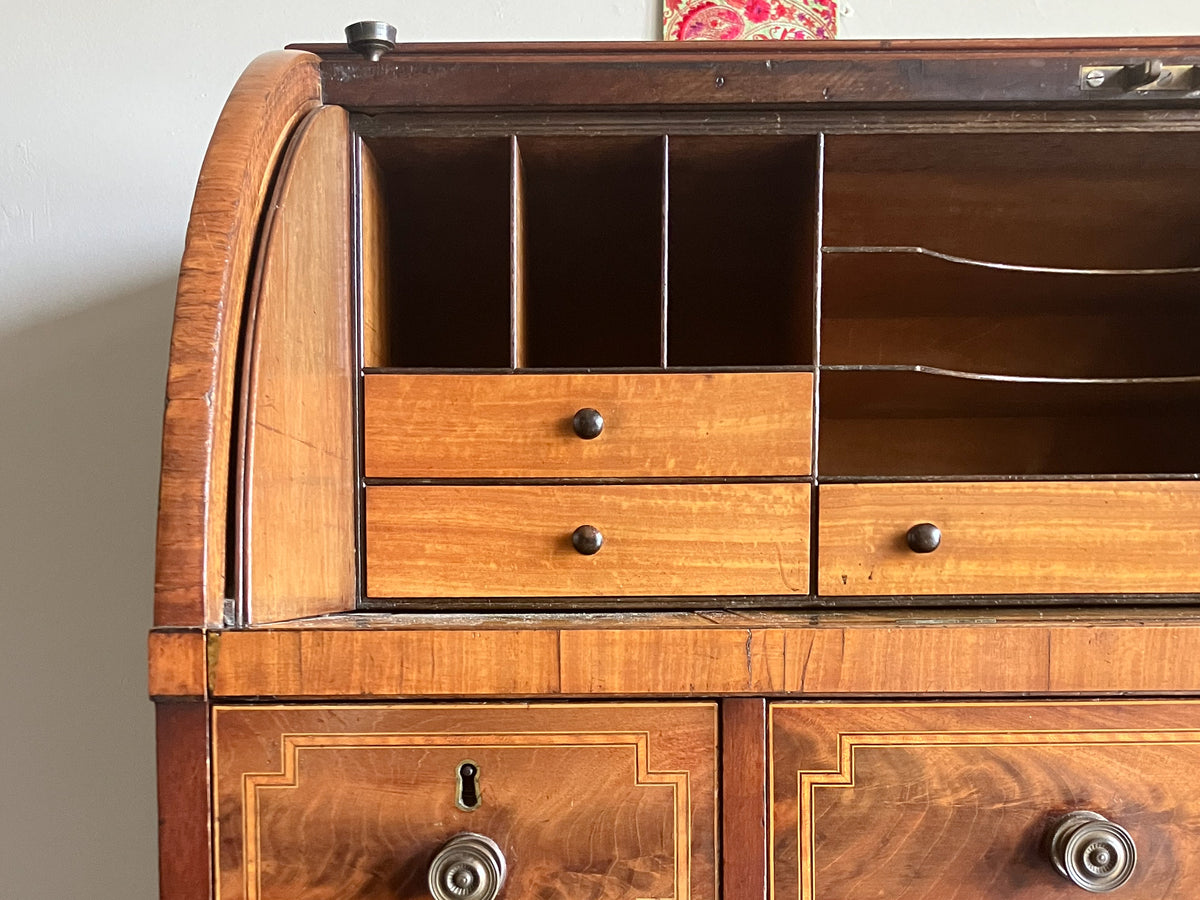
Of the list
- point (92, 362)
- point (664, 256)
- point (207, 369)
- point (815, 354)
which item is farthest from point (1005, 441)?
point (92, 362)

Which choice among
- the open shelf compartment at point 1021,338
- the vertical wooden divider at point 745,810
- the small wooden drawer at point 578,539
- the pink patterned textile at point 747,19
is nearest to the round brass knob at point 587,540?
the small wooden drawer at point 578,539

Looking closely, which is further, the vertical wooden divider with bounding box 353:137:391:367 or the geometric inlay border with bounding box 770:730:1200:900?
the vertical wooden divider with bounding box 353:137:391:367

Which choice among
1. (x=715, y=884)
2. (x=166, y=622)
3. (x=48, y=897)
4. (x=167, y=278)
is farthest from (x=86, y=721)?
(x=715, y=884)

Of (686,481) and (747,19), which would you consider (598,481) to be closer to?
(686,481)

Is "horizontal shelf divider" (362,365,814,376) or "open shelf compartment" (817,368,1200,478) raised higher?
"horizontal shelf divider" (362,365,814,376)

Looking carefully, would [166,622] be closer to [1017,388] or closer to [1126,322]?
[1017,388]

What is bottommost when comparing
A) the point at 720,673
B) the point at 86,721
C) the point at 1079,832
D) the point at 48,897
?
the point at 48,897

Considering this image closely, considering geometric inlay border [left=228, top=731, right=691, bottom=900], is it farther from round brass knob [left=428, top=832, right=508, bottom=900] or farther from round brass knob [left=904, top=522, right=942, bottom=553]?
round brass knob [left=904, top=522, right=942, bottom=553]

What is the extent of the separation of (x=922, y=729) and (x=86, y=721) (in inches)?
46.2

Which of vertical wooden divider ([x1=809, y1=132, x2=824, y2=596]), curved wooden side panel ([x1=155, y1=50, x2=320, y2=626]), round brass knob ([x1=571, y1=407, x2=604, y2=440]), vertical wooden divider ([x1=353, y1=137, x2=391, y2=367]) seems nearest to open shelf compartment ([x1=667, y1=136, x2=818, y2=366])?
vertical wooden divider ([x1=809, y1=132, x2=824, y2=596])

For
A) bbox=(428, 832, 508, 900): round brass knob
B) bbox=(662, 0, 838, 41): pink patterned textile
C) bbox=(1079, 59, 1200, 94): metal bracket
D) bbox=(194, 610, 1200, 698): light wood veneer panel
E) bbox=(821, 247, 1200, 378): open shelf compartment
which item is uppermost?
bbox=(662, 0, 838, 41): pink patterned textile

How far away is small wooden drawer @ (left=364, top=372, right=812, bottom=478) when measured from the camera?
0.91m

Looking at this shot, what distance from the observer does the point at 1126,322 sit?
1243mm

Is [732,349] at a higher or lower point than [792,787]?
higher
